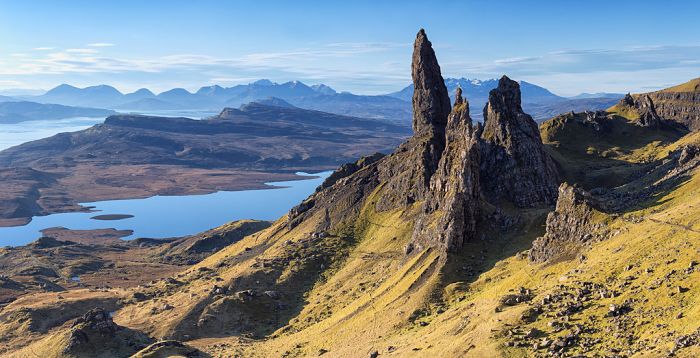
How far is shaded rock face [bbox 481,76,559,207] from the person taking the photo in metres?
168

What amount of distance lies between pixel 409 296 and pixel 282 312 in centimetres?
5118

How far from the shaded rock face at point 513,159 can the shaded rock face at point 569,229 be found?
1412 inches

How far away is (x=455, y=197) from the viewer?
15075 cm

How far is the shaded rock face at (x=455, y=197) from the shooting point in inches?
5920

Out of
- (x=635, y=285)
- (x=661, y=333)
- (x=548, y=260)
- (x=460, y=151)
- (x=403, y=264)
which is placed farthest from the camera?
(x=460, y=151)

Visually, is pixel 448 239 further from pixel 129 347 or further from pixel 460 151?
pixel 129 347

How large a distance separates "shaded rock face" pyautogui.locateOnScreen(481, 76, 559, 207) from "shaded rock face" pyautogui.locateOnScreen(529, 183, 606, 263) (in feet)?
118

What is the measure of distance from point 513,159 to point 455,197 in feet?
110

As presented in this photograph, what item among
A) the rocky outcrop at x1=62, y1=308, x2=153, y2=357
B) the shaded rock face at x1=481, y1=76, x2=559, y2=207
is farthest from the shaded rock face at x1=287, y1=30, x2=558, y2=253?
the rocky outcrop at x1=62, y1=308, x2=153, y2=357

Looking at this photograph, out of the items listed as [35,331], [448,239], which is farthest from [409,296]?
[35,331]

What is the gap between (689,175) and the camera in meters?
138

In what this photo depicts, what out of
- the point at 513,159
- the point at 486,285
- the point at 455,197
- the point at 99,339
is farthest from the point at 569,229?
the point at 99,339

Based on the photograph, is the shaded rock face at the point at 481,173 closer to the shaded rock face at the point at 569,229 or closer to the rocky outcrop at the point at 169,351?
the shaded rock face at the point at 569,229

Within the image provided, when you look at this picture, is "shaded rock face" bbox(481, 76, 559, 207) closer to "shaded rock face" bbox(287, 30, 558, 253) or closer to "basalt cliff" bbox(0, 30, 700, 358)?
"shaded rock face" bbox(287, 30, 558, 253)
